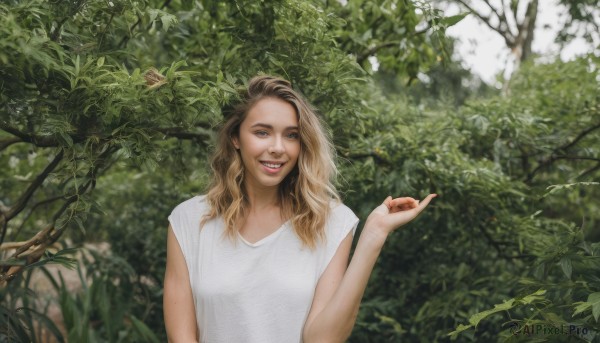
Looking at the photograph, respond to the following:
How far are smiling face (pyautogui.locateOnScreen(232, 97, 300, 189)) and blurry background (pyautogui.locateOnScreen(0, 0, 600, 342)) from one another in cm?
14

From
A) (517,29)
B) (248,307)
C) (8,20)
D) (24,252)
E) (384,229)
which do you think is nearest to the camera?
(8,20)

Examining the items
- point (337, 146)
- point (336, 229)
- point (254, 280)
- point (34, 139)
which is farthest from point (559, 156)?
point (34, 139)

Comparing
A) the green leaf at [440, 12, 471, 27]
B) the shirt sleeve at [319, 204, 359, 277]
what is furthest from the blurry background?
the shirt sleeve at [319, 204, 359, 277]

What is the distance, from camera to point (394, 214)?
86.2 inches

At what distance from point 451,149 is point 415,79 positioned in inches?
18.1

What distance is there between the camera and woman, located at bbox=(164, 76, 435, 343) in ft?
7.70

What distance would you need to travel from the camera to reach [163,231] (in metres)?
4.37

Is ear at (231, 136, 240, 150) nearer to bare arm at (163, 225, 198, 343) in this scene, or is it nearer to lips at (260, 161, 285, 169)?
lips at (260, 161, 285, 169)

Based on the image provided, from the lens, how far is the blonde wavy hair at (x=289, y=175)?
2436mm

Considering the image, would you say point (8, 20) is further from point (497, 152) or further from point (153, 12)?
point (497, 152)

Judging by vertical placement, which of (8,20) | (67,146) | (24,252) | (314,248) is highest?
(8,20)

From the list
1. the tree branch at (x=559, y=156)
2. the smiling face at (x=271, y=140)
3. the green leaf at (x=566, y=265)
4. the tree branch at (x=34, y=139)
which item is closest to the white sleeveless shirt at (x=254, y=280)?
the smiling face at (x=271, y=140)

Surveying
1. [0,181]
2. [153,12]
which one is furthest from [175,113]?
[0,181]

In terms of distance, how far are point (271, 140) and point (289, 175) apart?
214 millimetres
